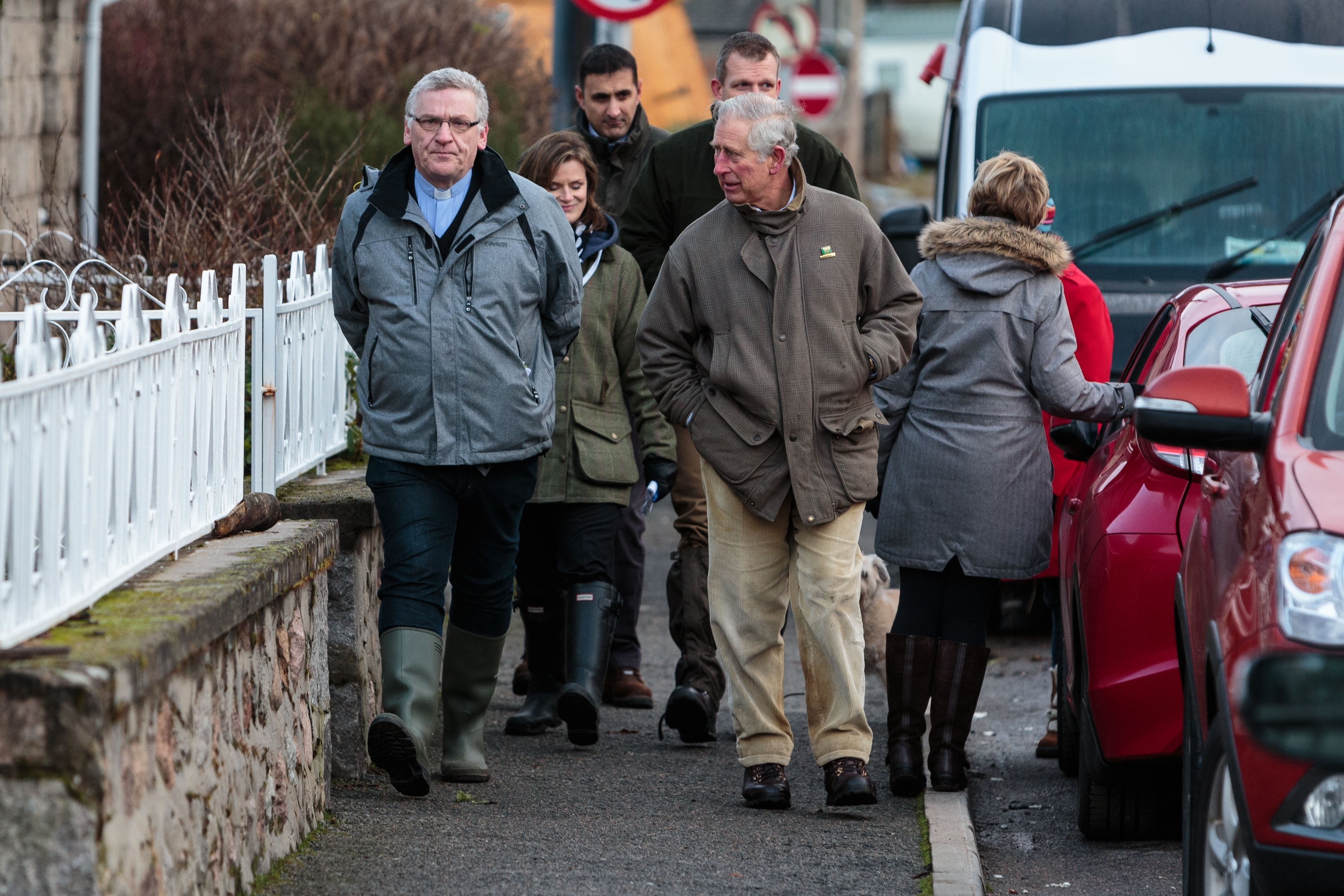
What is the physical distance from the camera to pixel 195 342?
4.77 metres

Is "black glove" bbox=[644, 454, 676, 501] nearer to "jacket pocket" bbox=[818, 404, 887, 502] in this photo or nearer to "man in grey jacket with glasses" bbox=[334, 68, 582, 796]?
"man in grey jacket with glasses" bbox=[334, 68, 582, 796]

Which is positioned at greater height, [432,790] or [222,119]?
[222,119]

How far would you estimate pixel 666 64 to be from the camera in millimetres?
24016

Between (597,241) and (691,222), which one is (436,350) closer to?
(597,241)

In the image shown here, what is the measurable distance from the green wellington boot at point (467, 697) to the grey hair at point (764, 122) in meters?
1.60

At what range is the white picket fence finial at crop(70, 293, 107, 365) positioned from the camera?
12.8ft

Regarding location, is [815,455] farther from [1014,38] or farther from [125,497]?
[1014,38]

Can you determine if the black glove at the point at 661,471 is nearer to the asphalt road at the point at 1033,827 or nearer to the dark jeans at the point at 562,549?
the dark jeans at the point at 562,549

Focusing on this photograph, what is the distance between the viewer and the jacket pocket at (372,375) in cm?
537

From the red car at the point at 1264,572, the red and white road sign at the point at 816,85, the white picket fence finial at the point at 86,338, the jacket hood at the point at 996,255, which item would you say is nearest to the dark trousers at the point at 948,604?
the jacket hood at the point at 996,255

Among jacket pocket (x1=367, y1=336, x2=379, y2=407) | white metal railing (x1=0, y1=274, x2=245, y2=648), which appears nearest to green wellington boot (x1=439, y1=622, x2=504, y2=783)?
jacket pocket (x1=367, y1=336, x2=379, y2=407)

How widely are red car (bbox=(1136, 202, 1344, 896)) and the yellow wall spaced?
1708cm

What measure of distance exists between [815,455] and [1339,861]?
2.38m

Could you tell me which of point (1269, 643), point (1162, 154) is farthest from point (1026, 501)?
point (1162, 154)
